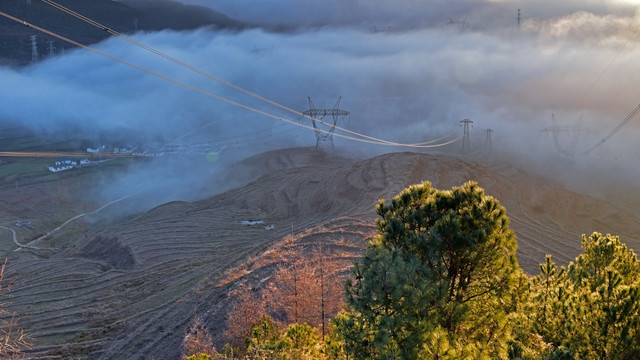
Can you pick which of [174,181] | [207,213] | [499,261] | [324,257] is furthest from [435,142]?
[499,261]

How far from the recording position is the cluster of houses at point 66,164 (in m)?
152

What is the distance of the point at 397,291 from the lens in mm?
14656

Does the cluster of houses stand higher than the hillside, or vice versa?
the hillside

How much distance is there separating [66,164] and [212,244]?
12591cm

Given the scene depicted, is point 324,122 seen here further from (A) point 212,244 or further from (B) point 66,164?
(B) point 66,164

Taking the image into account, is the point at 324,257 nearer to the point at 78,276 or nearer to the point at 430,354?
the point at 430,354

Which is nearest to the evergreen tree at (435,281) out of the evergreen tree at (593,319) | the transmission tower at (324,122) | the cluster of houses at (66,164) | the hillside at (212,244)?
the evergreen tree at (593,319)

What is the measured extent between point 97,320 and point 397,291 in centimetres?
3362

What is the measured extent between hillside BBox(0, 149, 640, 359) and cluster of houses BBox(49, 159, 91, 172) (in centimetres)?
6812

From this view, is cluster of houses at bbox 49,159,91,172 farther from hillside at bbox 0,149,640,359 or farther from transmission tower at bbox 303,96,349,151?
transmission tower at bbox 303,96,349,151

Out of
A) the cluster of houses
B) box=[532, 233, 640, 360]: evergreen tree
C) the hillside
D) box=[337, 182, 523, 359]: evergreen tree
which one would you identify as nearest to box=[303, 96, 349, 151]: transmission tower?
the hillside

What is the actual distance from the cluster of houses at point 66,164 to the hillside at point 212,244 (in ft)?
Answer: 223

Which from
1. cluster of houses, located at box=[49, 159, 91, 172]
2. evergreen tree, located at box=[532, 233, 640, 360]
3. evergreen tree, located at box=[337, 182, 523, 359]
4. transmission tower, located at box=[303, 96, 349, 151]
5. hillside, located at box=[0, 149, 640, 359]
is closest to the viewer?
evergreen tree, located at box=[532, 233, 640, 360]

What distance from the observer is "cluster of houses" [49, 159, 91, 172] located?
152 metres
